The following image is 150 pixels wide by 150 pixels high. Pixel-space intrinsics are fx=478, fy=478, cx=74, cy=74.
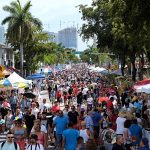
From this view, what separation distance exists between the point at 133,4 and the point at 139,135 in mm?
5977

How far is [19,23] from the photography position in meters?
61.3

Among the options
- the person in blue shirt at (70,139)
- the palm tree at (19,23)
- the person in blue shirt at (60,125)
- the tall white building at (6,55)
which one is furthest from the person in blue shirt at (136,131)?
the tall white building at (6,55)

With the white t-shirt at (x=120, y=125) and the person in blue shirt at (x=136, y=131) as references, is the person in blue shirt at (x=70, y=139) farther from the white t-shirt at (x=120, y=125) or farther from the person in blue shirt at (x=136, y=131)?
the white t-shirt at (x=120, y=125)

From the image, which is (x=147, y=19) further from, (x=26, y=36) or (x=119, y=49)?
(x=26, y=36)

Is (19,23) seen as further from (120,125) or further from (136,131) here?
(136,131)

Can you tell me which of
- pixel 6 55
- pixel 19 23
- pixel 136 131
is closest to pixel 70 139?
pixel 136 131

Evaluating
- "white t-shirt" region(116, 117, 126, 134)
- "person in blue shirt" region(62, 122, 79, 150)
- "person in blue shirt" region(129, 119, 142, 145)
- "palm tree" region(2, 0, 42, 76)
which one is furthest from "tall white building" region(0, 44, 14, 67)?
"person in blue shirt" region(62, 122, 79, 150)

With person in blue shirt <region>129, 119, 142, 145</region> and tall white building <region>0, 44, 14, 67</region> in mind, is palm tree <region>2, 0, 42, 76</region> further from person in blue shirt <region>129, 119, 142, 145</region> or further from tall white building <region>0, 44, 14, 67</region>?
person in blue shirt <region>129, 119, 142, 145</region>

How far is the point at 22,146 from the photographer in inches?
505

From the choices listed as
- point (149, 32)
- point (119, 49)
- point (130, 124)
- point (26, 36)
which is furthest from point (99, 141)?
point (26, 36)

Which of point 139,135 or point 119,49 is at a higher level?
point 119,49

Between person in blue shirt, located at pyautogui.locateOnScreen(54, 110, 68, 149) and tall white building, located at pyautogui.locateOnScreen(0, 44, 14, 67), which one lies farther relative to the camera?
tall white building, located at pyautogui.locateOnScreen(0, 44, 14, 67)

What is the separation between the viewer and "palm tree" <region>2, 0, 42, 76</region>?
199 feet

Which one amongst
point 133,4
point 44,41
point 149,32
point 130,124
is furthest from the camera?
point 44,41
